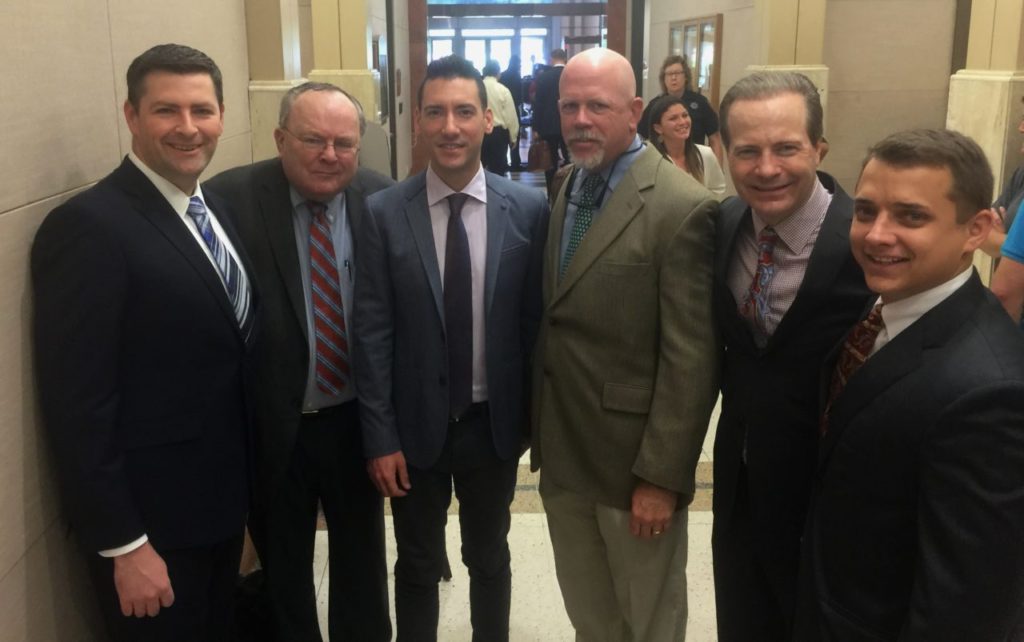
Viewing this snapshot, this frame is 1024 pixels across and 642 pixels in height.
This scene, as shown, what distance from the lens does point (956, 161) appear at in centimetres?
145

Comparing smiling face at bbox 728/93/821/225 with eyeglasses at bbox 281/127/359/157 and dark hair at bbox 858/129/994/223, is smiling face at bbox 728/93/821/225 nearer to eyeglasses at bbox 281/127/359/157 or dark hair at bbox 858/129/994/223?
dark hair at bbox 858/129/994/223

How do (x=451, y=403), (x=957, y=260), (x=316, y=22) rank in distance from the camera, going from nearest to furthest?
(x=957, y=260) < (x=451, y=403) < (x=316, y=22)

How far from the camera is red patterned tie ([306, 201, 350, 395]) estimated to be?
244 cm

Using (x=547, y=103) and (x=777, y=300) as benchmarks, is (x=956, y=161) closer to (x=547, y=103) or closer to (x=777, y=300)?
(x=777, y=300)

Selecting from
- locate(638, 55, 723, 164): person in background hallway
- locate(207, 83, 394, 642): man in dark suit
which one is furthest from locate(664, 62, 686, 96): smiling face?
locate(207, 83, 394, 642): man in dark suit

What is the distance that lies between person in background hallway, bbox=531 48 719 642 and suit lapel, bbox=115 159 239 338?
31.0 inches

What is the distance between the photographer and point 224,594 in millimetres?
2207

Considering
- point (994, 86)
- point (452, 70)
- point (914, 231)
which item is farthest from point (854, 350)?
point (994, 86)

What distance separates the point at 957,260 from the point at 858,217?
0.17m

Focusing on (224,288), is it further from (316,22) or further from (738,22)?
(738,22)

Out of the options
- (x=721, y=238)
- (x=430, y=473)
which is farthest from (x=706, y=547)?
(x=721, y=238)

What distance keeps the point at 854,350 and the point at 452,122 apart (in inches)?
44.4

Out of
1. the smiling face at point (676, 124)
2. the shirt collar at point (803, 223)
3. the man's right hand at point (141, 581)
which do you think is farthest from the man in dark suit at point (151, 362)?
the smiling face at point (676, 124)

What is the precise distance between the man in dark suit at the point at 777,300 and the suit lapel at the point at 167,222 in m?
1.11
